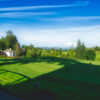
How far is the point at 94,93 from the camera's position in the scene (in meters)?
4.35

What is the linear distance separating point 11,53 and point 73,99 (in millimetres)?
21289

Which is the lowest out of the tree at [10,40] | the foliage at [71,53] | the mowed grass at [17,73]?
the mowed grass at [17,73]

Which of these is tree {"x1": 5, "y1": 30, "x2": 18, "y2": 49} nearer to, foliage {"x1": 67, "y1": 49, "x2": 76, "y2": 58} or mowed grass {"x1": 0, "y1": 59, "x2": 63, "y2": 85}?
foliage {"x1": 67, "y1": 49, "x2": 76, "y2": 58}

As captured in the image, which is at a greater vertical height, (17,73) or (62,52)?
(62,52)

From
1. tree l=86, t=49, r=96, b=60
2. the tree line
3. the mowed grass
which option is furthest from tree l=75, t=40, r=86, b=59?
the mowed grass

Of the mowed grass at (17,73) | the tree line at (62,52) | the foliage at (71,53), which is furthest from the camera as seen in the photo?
the foliage at (71,53)

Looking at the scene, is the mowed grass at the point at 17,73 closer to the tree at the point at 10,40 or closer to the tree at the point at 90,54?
the tree at the point at 90,54

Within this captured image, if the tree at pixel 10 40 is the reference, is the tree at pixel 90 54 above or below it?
below

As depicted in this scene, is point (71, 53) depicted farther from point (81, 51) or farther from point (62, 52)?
point (81, 51)

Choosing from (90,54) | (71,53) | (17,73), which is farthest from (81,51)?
(17,73)

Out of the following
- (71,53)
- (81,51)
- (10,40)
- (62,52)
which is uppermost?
(10,40)

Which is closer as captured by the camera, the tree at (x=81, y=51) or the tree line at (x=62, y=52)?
the tree line at (x=62, y=52)

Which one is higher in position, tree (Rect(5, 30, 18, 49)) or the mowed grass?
tree (Rect(5, 30, 18, 49))

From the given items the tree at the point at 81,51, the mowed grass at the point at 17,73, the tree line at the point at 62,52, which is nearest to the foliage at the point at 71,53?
the tree line at the point at 62,52
